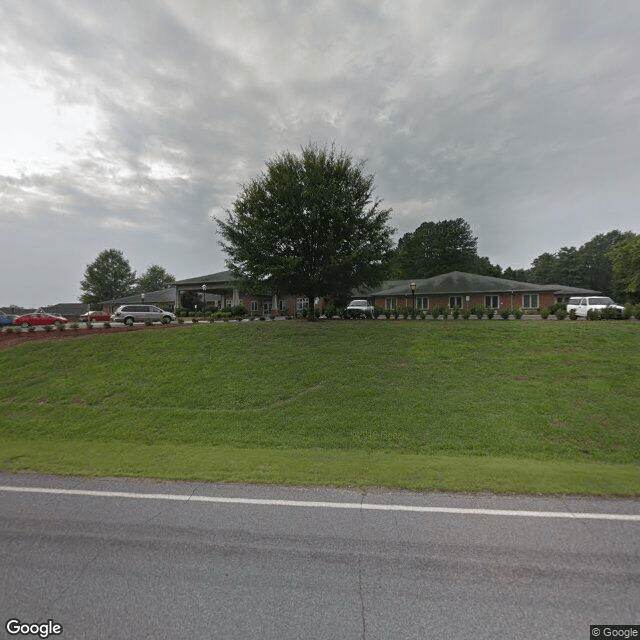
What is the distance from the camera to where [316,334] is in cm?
1819

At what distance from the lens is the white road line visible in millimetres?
4418

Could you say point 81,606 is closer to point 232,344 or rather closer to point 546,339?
point 232,344

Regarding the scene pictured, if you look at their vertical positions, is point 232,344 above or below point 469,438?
above

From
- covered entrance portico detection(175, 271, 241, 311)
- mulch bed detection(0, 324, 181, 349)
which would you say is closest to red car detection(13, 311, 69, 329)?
mulch bed detection(0, 324, 181, 349)

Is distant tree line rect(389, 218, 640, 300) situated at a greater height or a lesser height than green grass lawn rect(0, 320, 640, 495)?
greater

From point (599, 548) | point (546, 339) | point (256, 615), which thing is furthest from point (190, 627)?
point (546, 339)

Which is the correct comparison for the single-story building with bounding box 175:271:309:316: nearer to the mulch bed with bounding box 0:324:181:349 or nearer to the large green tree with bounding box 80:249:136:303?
the mulch bed with bounding box 0:324:181:349

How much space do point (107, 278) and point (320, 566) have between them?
3927 inches

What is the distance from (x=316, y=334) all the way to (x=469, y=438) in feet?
34.8

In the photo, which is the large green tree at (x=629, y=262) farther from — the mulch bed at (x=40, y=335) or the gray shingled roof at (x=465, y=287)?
the mulch bed at (x=40, y=335)

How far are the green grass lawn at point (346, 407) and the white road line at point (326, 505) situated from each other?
0.75 metres

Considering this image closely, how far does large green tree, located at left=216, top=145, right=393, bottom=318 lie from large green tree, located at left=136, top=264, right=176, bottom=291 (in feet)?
281

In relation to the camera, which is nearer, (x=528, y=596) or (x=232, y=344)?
(x=528, y=596)

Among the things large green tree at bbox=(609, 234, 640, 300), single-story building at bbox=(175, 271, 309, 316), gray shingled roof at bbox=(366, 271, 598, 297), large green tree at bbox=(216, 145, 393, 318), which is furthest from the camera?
large green tree at bbox=(609, 234, 640, 300)
